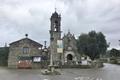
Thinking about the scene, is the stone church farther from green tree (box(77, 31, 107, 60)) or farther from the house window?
green tree (box(77, 31, 107, 60))

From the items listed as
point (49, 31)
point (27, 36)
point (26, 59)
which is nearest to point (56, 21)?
point (49, 31)

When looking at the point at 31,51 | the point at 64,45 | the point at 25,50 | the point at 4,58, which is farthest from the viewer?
the point at 64,45

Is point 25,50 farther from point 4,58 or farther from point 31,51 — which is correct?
point 4,58

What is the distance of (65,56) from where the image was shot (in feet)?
227

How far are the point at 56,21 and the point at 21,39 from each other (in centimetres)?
906

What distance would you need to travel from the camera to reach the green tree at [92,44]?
6359cm

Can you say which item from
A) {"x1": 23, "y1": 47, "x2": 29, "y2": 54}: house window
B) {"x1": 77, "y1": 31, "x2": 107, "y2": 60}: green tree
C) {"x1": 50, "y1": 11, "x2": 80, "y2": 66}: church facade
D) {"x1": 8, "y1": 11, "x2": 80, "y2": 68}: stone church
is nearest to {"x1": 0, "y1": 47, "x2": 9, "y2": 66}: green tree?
{"x1": 8, "y1": 11, "x2": 80, "y2": 68}: stone church

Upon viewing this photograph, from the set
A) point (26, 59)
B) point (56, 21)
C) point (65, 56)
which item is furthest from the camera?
point (65, 56)

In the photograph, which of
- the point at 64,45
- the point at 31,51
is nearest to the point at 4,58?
the point at 31,51

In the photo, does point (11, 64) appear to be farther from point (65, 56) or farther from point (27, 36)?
point (65, 56)

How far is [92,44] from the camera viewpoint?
63500 millimetres

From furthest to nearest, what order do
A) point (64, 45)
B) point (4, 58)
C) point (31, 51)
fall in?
point (64, 45) → point (4, 58) → point (31, 51)

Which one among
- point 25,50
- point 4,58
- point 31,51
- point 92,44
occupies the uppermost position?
point 92,44

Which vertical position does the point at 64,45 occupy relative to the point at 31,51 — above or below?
above
